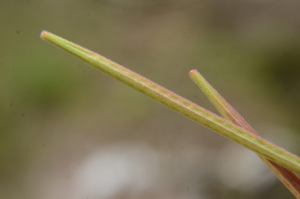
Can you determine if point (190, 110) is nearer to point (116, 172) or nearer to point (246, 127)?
point (246, 127)

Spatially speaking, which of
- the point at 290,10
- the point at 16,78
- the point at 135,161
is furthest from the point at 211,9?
the point at 16,78

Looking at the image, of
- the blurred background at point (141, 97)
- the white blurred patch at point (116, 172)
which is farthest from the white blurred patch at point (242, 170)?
the white blurred patch at point (116, 172)

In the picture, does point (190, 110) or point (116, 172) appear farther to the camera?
point (116, 172)

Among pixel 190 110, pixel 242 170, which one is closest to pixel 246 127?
pixel 190 110

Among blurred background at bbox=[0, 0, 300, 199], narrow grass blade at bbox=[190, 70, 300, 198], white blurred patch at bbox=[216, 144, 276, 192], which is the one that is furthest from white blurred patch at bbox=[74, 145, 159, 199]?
narrow grass blade at bbox=[190, 70, 300, 198]

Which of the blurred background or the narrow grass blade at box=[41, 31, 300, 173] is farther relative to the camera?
the blurred background

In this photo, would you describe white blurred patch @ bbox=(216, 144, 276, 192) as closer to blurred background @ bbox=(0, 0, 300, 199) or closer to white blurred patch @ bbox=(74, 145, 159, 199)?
blurred background @ bbox=(0, 0, 300, 199)

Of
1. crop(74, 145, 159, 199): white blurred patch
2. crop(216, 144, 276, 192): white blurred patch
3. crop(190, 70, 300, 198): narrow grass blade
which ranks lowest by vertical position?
crop(216, 144, 276, 192): white blurred patch

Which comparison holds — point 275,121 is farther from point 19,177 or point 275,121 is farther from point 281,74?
point 19,177
